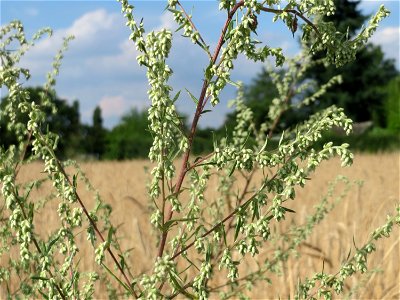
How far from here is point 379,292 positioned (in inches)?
184

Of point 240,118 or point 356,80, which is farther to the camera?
point 356,80

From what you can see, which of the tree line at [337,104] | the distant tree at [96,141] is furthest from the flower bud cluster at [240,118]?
the distant tree at [96,141]

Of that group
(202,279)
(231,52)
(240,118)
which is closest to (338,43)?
(231,52)

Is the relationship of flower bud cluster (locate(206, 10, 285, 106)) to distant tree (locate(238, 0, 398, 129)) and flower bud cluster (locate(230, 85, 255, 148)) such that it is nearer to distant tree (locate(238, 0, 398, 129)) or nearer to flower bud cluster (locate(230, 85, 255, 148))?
flower bud cluster (locate(230, 85, 255, 148))

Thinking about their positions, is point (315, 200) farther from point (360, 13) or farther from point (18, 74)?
point (360, 13)

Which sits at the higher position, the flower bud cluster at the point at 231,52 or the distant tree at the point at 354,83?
the distant tree at the point at 354,83

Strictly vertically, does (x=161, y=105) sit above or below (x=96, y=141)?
below

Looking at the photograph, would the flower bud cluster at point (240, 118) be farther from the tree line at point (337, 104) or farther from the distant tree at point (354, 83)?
the distant tree at point (354, 83)

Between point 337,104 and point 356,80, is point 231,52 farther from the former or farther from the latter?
point 356,80

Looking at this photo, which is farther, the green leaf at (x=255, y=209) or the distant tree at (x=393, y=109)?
the distant tree at (x=393, y=109)

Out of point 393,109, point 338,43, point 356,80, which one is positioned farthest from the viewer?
point 393,109

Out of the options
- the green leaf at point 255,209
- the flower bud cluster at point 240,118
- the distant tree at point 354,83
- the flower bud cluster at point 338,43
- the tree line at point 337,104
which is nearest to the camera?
the green leaf at point 255,209

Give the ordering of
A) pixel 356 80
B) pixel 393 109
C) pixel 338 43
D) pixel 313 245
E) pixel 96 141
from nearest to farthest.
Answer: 1. pixel 338 43
2. pixel 313 245
3. pixel 96 141
4. pixel 356 80
5. pixel 393 109

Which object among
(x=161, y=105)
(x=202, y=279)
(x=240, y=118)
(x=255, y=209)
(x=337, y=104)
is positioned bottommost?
(x=202, y=279)
